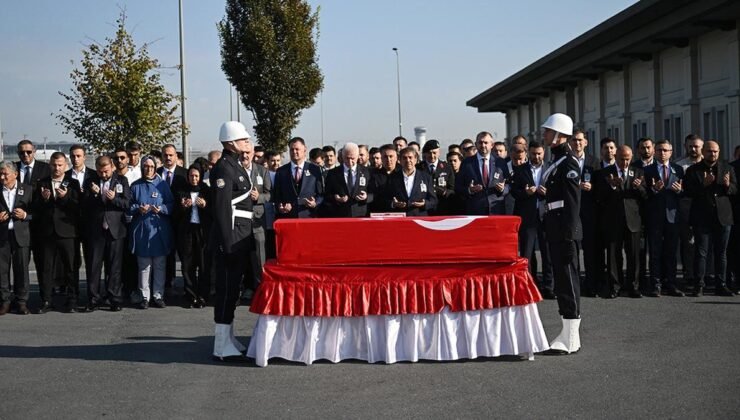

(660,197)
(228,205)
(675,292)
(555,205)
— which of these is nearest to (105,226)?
(228,205)

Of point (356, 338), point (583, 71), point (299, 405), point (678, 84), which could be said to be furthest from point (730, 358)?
point (583, 71)

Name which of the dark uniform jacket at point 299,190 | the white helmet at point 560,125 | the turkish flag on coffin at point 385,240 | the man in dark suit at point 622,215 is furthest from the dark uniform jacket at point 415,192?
the turkish flag on coffin at point 385,240

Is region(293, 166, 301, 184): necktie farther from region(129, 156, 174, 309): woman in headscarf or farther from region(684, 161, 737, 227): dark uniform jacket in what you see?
region(684, 161, 737, 227): dark uniform jacket

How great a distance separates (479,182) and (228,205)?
17.3ft

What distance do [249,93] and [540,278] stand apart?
2590 cm

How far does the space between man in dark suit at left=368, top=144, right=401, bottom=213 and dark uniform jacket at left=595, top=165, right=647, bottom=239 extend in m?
2.88

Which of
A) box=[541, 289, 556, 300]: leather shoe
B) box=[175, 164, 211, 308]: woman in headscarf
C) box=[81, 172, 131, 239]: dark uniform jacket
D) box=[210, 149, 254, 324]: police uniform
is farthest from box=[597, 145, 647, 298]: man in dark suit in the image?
box=[81, 172, 131, 239]: dark uniform jacket

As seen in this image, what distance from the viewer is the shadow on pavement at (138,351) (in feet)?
31.5

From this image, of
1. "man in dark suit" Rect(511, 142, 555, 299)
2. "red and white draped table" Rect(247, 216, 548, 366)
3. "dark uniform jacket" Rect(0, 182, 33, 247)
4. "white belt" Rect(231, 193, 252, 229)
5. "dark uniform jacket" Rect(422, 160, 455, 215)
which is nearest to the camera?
"red and white draped table" Rect(247, 216, 548, 366)

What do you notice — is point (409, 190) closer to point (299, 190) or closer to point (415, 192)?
point (415, 192)

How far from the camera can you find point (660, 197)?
45.0 feet

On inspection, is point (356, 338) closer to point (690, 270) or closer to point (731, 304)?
point (731, 304)

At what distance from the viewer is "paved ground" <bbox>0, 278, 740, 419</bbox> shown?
24.3 ft

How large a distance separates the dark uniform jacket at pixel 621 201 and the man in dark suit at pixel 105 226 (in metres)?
6.39
